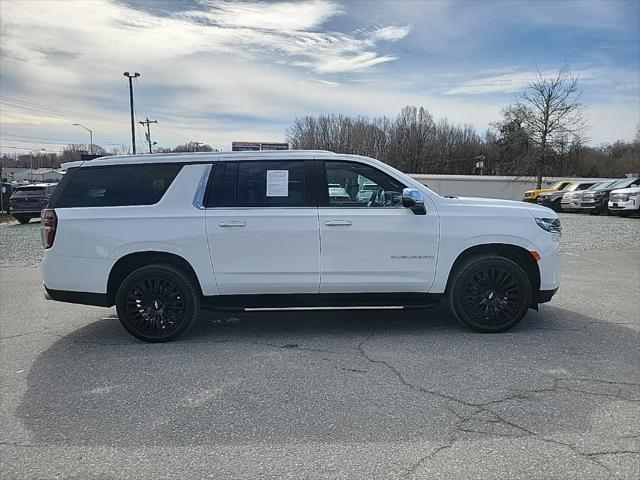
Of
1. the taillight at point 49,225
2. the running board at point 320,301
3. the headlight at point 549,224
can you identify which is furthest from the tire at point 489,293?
the taillight at point 49,225

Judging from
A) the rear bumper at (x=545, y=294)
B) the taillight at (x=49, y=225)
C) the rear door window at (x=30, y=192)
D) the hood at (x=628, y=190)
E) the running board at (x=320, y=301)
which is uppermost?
the hood at (x=628, y=190)

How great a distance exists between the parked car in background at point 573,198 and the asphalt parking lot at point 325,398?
70.6 ft

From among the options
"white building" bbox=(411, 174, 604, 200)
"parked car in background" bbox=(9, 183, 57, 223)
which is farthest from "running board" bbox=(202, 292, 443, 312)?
"white building" bbox=(411, 174, 604, 200)

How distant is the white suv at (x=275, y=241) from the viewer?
16.5 feet

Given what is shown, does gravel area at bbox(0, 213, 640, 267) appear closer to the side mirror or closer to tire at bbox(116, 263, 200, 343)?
tire at bbox(116, 263, 200, 343)

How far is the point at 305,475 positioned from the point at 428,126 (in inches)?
3339

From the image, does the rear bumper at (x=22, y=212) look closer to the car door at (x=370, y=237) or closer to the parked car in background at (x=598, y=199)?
the car door at (x=370, y=237)

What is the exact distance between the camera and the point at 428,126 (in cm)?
8319

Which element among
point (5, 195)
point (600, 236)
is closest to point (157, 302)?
point (600, 236)

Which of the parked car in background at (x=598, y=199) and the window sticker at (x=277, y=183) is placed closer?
the window sticker at (x=277, y=183)

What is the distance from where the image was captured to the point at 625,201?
22.2m

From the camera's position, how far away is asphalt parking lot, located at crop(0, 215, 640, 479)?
299 cm

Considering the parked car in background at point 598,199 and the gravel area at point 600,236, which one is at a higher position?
the parked car in background at point 598,199

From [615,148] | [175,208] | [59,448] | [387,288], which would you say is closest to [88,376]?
[59,448]
